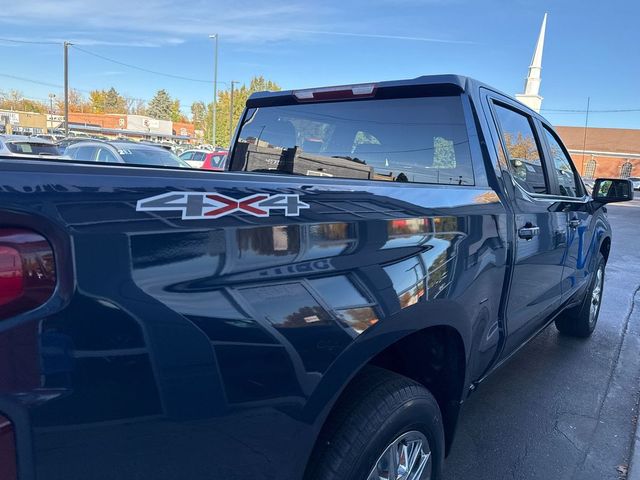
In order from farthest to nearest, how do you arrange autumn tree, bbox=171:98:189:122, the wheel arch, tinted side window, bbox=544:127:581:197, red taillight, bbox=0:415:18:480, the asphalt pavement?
autumn tree, bbox=171:98:189:122 < tinted side window, bbox=544:127:581:197 < the asphalt pavement < the wheel arch < red taillight, bbox=0:415:18:480

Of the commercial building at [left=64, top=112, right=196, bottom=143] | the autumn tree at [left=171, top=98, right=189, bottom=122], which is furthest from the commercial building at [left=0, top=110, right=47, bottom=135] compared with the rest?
the autumn tree at [left=171, top=98, right=189, bottom=122]

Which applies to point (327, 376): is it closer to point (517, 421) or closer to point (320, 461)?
point (320, 461)

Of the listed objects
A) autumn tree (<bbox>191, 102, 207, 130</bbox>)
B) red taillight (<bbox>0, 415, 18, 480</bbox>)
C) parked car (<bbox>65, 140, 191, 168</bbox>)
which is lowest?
red taillight (<bbox>0, 415, 18, 480</bbox>)

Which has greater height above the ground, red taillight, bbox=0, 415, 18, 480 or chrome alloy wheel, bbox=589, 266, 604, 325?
red taillight, bbox=0, 415, 18, 480

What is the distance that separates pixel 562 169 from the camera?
379cm

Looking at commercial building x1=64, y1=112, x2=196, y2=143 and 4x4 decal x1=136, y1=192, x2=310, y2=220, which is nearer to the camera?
4x4 decal x1=136, y1=192, x2=310, y2=220

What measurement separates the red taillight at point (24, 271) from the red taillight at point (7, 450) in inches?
8.2

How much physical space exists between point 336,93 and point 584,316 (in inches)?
137

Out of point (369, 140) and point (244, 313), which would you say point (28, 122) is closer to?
point (369, 140)

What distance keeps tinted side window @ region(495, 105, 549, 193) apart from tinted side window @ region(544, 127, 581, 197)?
1.05 feet

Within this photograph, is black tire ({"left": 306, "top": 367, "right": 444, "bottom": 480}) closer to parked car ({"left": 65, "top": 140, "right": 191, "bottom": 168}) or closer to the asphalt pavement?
the asphalt pavement

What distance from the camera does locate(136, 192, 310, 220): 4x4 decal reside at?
1113 millimetres

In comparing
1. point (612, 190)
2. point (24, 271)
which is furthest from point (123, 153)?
point (24, 271)

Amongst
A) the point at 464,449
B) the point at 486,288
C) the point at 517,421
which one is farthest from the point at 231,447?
the point at 517,421
